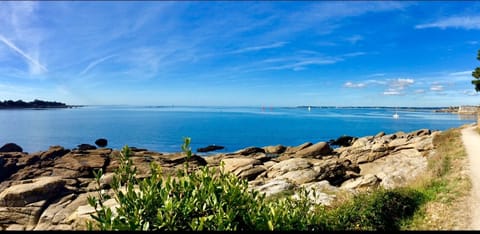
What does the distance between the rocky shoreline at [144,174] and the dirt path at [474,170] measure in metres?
3.25

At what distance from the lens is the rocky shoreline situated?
59.0ft

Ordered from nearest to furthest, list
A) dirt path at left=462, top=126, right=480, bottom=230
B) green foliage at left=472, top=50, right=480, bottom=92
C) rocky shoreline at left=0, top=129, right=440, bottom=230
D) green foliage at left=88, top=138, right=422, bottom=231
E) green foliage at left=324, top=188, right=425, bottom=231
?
1. green foliage at left=88, top=138, right=422, bottom=231
2. green foliage at left=324, top=188, right=425, bottom=231
3. dirt path at left=462, top=126, right=480, bottom=230
4. rocky shoreline at left=0, top=129, right=440, bottom=230
5. green foliage at left=472, top=50, right=480, bottom=92

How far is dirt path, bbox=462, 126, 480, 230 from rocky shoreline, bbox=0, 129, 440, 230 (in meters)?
3.25

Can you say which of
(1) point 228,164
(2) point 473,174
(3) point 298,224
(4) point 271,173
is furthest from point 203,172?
(1) point 228,164

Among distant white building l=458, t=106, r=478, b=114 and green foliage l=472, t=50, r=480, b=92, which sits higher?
green foliage l=472, t=50, r=480, b=92

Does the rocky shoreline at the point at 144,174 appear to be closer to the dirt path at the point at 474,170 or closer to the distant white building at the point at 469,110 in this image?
the dirt path at the point at 474,170

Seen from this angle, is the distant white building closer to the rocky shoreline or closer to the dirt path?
the rocky shoreline

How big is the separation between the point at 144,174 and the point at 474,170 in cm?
2570

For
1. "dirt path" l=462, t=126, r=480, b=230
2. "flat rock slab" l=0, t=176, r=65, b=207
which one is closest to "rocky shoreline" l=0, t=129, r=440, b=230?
"flat rock slab" l=0, t=176, r=65, b=207

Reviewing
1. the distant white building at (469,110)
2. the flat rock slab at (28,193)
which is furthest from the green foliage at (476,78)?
the distant white building at (469,110)

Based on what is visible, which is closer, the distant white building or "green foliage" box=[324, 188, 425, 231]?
"green foliage" box=[324, 188, 425, 231]

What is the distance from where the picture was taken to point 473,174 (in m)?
14.4

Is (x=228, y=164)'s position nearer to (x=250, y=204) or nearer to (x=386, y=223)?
(x=386, y=223)

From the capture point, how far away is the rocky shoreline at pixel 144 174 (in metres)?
18.0
